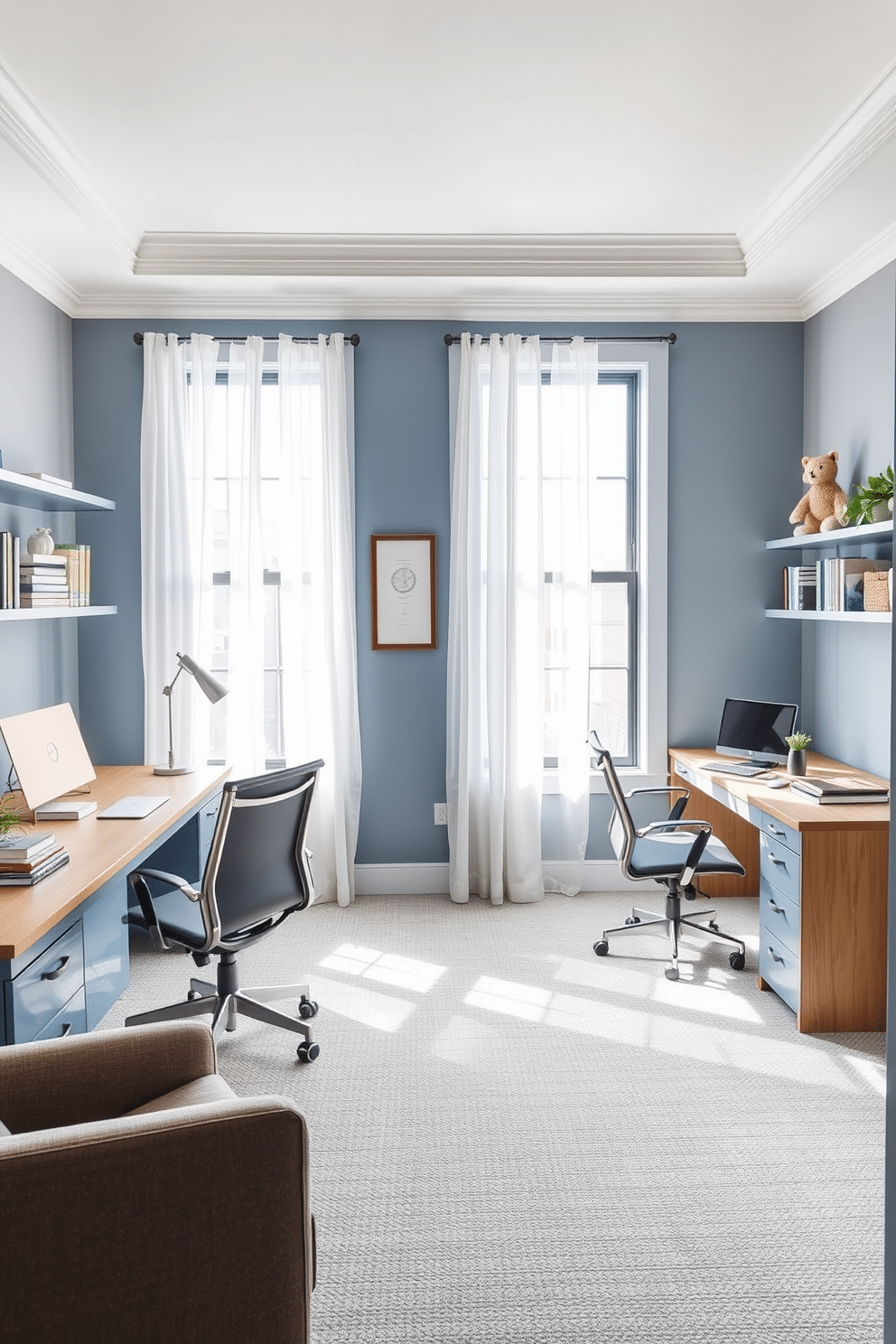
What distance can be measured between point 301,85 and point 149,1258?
291 cm

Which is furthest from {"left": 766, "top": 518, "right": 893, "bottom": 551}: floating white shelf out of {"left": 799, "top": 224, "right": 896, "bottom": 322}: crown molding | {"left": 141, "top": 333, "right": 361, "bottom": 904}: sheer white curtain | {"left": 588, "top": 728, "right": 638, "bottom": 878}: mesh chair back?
{"left": 141, "top": 333, "right": 361, "bottom": 904}: sheer white curtain

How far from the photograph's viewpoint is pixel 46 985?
2223mm

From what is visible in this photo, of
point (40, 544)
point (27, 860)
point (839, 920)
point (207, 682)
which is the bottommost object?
point (839, 920)

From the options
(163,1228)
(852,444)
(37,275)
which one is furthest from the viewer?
(852,444)

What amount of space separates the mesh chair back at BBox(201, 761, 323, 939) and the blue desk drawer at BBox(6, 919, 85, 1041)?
→ 1.17 feet

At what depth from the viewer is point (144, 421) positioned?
4109 mm

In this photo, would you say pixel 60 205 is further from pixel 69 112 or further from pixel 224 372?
pixel 224 372

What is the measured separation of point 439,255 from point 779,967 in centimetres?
311

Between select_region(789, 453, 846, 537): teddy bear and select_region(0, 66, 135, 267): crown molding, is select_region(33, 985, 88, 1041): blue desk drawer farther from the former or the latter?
select_region(789, 453, 846, 537): teddy bear

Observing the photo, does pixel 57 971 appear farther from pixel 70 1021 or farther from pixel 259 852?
pixel 259 852

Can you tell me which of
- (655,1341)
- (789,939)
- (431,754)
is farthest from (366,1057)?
(431,754)

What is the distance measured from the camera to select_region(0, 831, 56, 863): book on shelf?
235 cm

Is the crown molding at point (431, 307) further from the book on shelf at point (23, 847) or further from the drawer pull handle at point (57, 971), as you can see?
the drawer pull handle at point (57, 971)

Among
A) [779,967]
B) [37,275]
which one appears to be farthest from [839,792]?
[37,275]
